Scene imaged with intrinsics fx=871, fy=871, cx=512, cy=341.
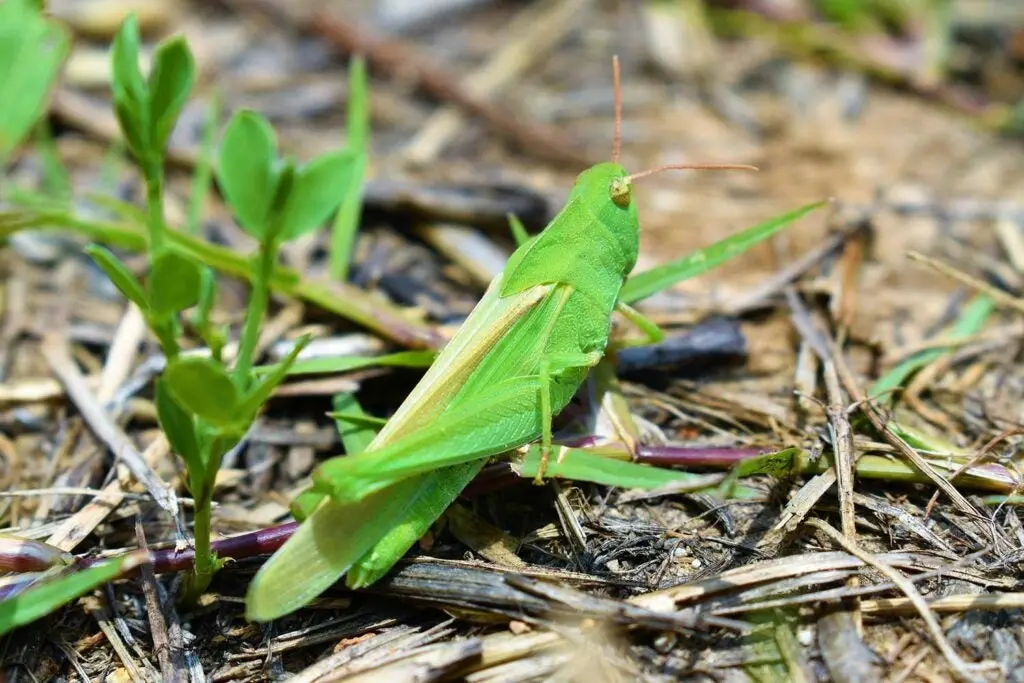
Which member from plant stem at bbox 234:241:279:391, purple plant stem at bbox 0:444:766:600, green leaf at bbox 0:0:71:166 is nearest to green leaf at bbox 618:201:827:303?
purple plant stem at bbox 0:444:766:600

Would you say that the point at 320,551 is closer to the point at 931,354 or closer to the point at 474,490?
the point at 474,490

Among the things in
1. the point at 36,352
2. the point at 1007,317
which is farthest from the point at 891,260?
the point at 36,352

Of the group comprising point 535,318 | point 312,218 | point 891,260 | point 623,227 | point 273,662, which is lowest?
point 273,662

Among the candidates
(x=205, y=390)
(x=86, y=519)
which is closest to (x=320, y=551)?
(x=205, y=390)

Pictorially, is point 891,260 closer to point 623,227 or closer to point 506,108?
point 623,227

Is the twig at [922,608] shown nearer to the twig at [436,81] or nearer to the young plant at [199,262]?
the young plant at [199,262]

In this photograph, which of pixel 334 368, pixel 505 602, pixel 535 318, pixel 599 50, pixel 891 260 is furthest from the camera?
pixel 599 50
